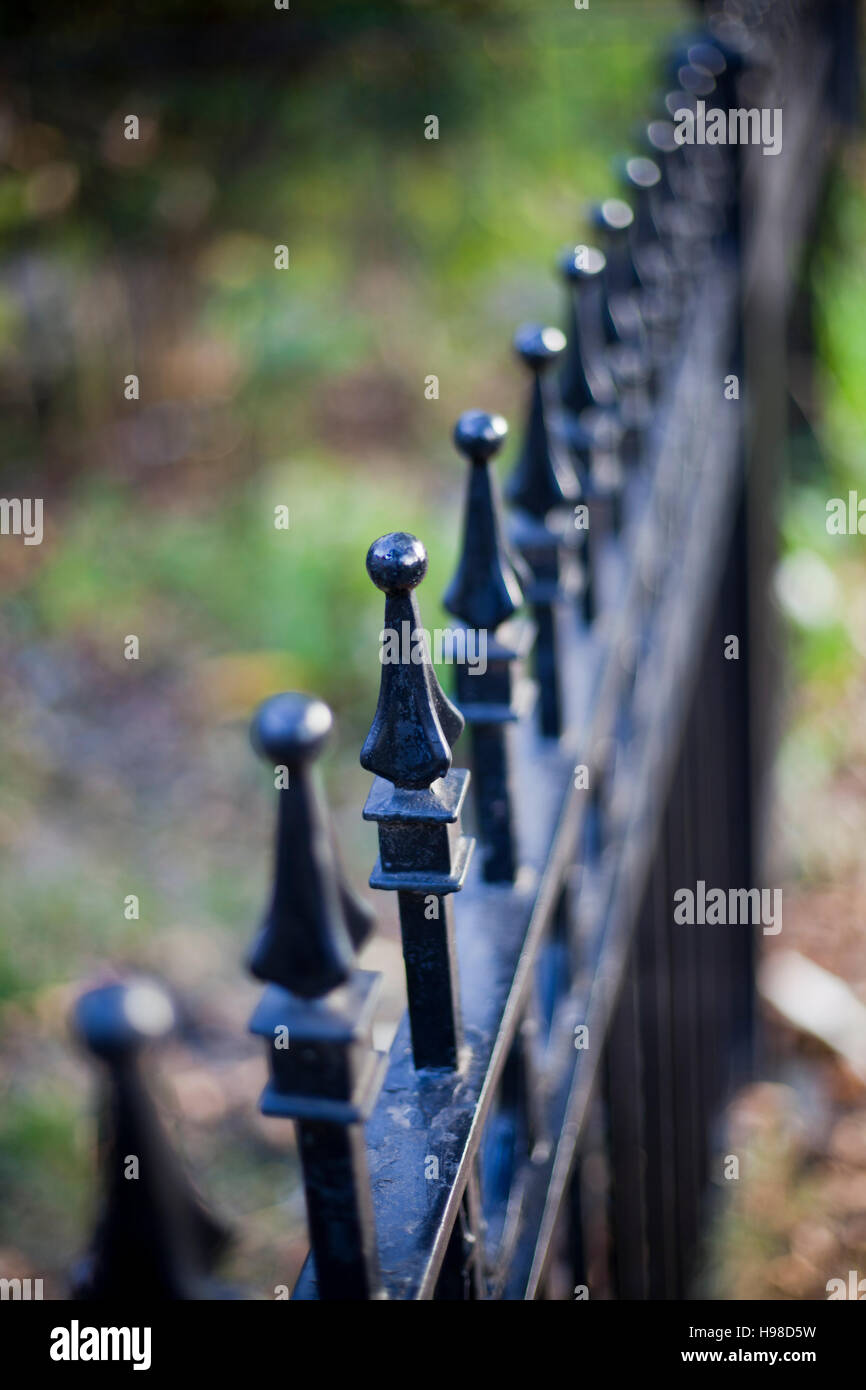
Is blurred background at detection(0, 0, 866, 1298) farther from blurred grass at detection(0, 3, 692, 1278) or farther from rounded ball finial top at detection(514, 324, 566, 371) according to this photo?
rounded ball finial top at detection(514, 324, 566, 371)

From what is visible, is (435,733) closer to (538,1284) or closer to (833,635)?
(538,1284)

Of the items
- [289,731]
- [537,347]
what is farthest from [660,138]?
[289,731]

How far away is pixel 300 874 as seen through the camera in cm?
80

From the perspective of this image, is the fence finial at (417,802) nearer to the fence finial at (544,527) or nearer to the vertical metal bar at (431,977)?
the vertical metal bar at (431,977)

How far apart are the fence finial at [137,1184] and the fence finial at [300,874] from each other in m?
0.13

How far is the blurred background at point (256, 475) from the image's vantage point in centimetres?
347

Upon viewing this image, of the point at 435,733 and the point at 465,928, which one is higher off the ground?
the point at 435,733

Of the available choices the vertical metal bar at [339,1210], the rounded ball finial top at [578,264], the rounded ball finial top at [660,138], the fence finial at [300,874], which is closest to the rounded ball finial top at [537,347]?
the rounded ball finial top at [578,264]

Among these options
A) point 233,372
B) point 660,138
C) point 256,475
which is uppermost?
point 233,372

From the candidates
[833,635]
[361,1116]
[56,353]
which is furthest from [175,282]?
[361,1116]

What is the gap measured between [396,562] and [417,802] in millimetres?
216

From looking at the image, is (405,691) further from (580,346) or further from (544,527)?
(580,346)

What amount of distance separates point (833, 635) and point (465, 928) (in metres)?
4.07

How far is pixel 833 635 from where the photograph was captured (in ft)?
16.6
